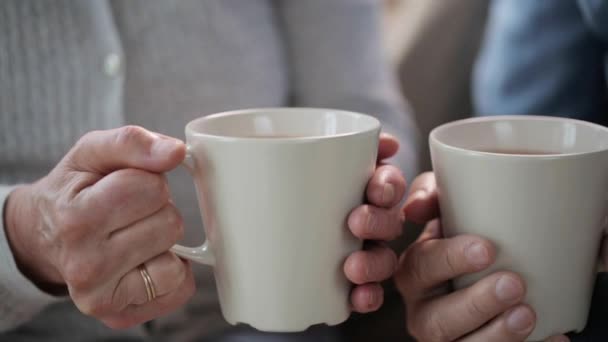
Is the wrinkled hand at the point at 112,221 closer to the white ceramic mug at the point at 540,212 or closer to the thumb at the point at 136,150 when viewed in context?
the thumb at the point at 136,150

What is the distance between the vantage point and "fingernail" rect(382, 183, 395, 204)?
0.56 m

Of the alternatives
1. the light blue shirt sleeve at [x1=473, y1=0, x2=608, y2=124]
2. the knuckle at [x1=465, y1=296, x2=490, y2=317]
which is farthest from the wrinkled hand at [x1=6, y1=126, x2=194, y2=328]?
the light blue shirt sleeve at [x1=473, y1=0, x2=608, y2=124]

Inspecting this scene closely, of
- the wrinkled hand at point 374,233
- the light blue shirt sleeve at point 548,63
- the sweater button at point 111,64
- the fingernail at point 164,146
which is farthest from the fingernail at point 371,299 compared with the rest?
the light blue shirt sleeve at point 548,63

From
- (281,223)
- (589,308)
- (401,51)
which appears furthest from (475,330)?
(401,51)

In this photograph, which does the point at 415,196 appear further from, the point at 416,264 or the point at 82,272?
the point at 82,272

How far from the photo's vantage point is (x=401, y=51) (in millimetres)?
1155

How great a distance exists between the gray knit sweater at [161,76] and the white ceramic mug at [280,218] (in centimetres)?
22

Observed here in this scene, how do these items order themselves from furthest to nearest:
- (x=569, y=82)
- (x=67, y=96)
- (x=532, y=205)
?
(x=569, y=82)
(x=67, y=96)
(x=532, y=205)

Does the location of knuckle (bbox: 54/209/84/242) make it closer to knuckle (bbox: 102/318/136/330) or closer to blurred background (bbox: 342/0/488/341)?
knuckle (bbox: 102/318/136/330)

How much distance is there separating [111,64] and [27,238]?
268 mm

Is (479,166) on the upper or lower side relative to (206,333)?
upper

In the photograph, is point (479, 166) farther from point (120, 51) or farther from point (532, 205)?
point (120, 51)

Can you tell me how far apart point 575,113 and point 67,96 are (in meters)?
0.71

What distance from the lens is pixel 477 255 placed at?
535mm
